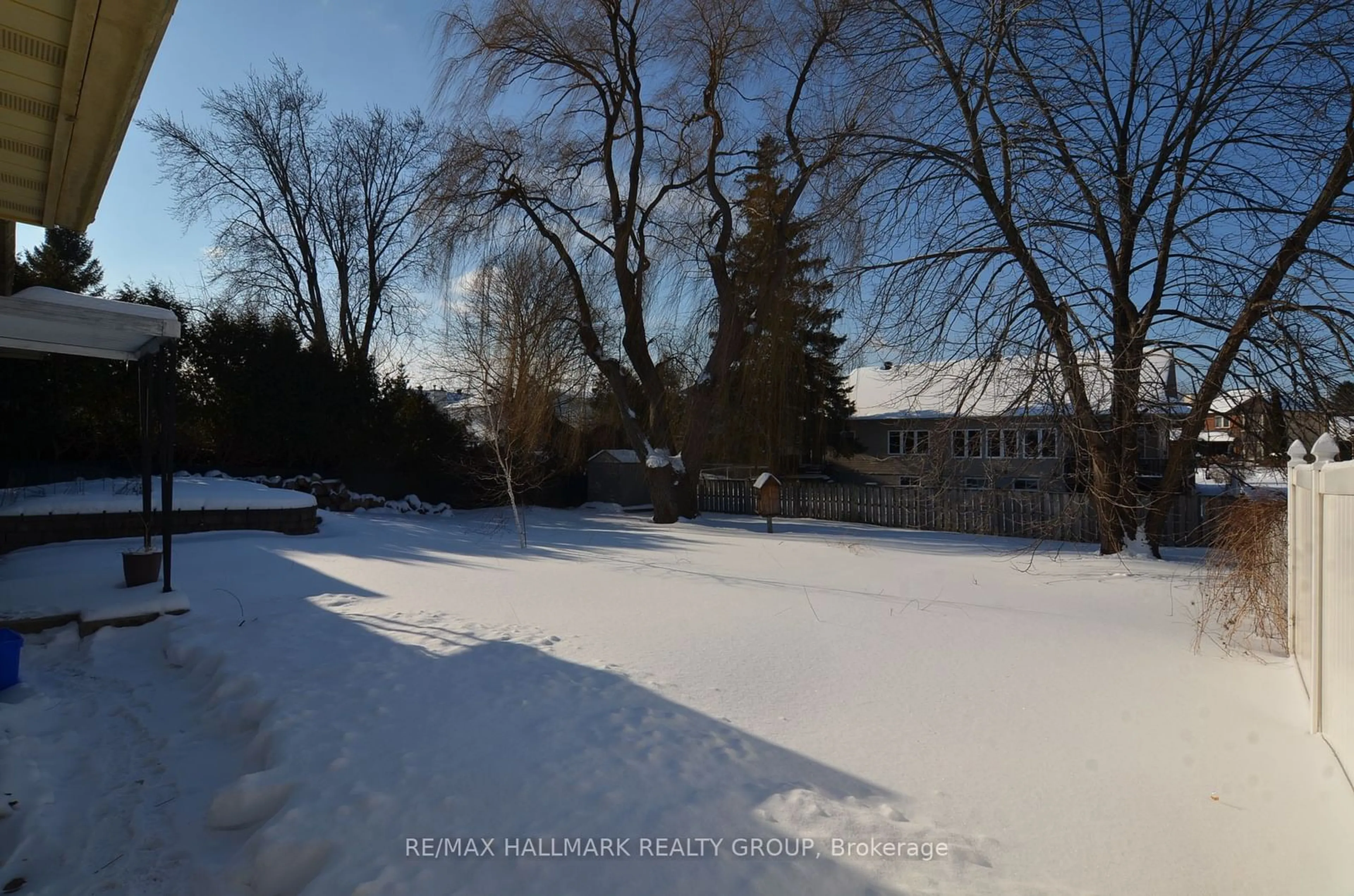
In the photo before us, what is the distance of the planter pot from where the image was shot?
688 centimetres

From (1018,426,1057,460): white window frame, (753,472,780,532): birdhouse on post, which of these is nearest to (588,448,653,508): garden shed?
(753,472,780,532): birdhouse on post

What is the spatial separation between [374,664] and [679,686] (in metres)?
2.02

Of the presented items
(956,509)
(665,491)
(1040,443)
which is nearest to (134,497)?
(665,491)

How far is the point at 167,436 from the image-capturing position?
21.8 ft

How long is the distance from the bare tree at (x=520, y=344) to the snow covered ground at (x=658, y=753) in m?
8.77

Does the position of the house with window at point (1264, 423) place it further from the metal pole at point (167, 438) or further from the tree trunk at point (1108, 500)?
the metal pole at point (167, 438)

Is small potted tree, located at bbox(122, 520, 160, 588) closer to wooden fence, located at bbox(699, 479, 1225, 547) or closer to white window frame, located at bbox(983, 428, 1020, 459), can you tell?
wooden fence, located at bbox(699, 479, 1225, 547)

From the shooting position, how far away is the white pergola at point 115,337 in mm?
5617

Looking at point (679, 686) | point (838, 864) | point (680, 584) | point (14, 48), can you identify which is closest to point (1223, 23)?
point (680, 584)

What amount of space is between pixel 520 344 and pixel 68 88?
12.9 metres

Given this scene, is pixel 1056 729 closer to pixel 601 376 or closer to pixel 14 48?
pixel 14 48

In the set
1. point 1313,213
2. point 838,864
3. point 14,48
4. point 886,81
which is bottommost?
point 838,864

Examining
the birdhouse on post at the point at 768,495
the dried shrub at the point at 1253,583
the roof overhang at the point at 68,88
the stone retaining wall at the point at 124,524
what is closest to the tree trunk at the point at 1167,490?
the dried shrub at the point at 1253,583

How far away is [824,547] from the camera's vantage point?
12.5 meters
